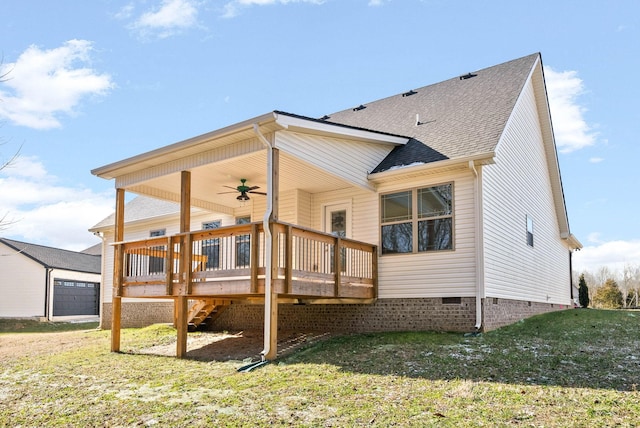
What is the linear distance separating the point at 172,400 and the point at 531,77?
1291 centimetres

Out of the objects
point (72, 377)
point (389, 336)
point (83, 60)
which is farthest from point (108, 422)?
point (83, 60)

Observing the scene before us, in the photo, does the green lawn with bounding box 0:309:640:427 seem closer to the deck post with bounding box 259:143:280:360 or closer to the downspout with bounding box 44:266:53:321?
the deck post with bounding box 259:143:280:360

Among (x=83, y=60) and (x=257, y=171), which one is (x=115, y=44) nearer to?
(x=83, y=60)

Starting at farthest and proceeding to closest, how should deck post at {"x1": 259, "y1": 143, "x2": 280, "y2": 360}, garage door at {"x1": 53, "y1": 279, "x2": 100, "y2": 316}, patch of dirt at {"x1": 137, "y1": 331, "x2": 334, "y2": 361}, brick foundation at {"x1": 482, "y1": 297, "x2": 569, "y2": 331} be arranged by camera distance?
garage door at {"x1": 53, "y1": 279, "x2": 100, "y2": 316}
brick foundation at {"x1": 482, "y1": 297, "x2": 569, "y2": 331}
patch of dirt at {"x1": 137, "y1": 331, "x2": 334, "y2": 361}
deck post at {"x1": 259, "y1": 143, "x2": 280, "y2": 360}

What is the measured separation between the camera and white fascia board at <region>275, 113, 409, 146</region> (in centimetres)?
955

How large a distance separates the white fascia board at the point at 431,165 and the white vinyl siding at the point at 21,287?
2074 centimetres

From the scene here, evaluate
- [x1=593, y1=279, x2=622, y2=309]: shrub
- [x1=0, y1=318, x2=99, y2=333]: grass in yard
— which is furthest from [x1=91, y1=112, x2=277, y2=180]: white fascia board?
[x1=593, y1=279, x2=622, y2=309]: shrub

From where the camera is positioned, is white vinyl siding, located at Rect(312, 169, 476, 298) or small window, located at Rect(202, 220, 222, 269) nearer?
white vinyl siding, located at Rect(312, 169, 476, 298)

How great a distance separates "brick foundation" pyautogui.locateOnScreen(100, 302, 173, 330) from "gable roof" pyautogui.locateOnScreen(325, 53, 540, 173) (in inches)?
330

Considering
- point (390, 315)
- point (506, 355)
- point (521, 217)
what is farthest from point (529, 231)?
point (506, 355)

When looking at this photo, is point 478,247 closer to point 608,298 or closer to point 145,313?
point 145,313

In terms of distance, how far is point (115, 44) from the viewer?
1123 cm

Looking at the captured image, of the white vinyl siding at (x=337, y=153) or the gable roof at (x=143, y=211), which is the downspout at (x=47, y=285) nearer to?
the gable roof at (x=143, y=211)

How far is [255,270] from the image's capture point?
9539 mm
